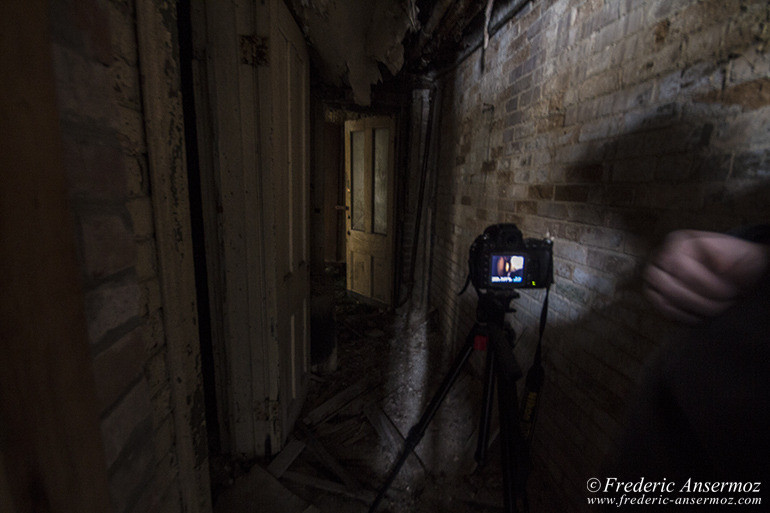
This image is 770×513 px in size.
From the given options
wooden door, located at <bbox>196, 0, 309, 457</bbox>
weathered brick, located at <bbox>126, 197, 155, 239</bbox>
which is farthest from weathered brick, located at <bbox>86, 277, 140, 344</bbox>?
wooden door, located at <bbox>196, 0, 309, 457</bbox>

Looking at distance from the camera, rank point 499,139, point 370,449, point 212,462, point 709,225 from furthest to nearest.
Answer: point 499,139 < point 370,449 < point 212,462 < point 709,225

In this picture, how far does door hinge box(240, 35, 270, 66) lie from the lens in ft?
4.42

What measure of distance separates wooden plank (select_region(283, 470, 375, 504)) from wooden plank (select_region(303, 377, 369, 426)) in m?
0.38

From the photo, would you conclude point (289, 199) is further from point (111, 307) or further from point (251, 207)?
point (111, 307)

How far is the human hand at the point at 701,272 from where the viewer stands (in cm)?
52

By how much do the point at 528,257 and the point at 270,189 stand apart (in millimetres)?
1187

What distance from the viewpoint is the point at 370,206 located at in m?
4.19

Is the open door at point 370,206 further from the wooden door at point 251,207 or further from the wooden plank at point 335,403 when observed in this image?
the wooden door at point 251,207

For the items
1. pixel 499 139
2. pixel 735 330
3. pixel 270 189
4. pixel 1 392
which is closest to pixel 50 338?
pixel 1 392

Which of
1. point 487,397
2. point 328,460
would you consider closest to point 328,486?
point 328,460

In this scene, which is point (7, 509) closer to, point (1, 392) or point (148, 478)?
point (1, 392)

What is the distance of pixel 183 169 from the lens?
2.62 ft

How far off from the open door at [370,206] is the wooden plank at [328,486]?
→ 2.55 m

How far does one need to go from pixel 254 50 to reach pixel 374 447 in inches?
89.1
